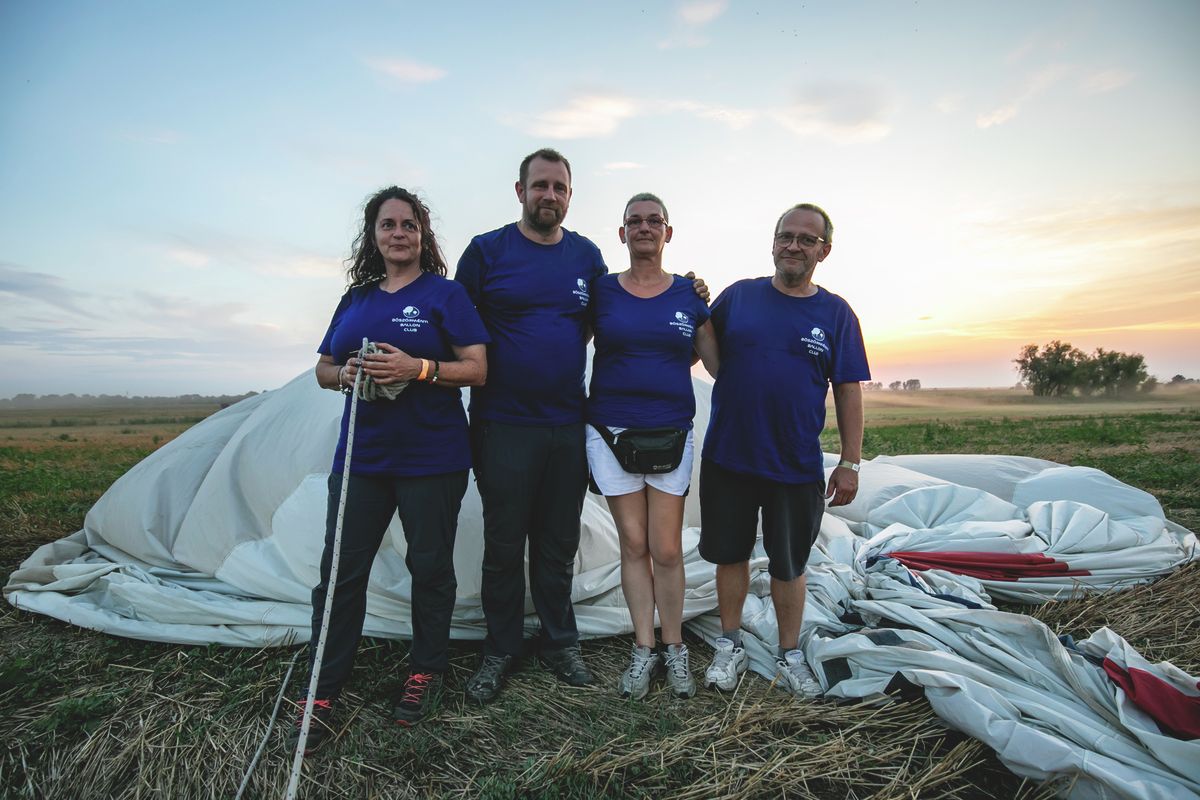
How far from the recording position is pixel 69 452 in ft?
26.7

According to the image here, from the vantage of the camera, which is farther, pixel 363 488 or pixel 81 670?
pixel 81 670

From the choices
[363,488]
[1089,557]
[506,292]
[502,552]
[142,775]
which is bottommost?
[142,775]

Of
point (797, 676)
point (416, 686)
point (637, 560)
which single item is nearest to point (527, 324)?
point (637, 560)

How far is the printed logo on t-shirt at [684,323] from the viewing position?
107 inches

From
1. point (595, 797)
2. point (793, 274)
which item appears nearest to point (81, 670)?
point (595, 797)

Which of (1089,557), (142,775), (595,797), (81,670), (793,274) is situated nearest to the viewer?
Answer: (595,797)

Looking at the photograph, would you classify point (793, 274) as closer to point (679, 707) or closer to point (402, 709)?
point (679, 707)

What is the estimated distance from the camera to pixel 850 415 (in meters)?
2.81

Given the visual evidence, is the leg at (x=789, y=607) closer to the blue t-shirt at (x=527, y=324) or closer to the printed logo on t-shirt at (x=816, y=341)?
the printed logo on t-shirt at (x=816, y=341)

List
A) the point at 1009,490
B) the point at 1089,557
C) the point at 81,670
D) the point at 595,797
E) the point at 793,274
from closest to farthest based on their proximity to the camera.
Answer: the point at 595,797 → the point at 793,274 → the point at 81,670 → the point at 1089,557 → the point at 1009,490

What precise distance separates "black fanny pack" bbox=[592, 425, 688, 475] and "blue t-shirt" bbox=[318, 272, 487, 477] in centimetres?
67

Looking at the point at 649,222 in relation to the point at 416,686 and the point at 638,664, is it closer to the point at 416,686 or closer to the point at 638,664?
the point at 638,664

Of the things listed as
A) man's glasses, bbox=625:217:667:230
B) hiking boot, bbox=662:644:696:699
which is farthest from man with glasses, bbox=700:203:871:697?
man's glasses, bbox=625:217:667:230

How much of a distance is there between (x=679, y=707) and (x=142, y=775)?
2043 millimetres
